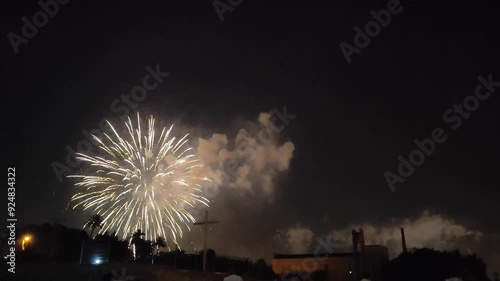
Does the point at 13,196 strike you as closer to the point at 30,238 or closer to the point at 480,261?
the point at 30,238

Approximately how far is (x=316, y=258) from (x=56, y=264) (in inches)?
1790

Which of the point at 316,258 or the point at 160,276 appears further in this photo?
the point at 316,258

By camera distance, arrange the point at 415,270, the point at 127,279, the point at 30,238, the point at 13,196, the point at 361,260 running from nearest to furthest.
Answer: the point at 127,279
the point at 13,196
the point at 415,270
the point at 361,260
the point at 30,238

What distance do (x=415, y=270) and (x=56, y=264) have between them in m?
38.6

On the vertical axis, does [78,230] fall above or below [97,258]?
above

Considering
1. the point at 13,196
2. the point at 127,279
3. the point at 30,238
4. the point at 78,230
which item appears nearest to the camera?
the point at 127,279

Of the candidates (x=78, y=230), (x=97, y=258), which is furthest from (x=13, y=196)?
(x=78, y=230)

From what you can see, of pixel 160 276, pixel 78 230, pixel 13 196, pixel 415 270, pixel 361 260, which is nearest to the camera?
pixel 13 196

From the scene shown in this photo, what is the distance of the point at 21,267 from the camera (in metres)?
41.6

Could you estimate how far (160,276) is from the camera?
4122 centimetres

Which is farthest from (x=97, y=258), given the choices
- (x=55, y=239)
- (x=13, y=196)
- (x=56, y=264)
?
(x=55, y=239)

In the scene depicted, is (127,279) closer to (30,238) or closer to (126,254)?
(126,254)

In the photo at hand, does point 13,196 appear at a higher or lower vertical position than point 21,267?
higher

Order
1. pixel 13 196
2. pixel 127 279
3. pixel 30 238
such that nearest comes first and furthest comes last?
pixel 127 279 < pixel 13 196 < pixel 30 238
